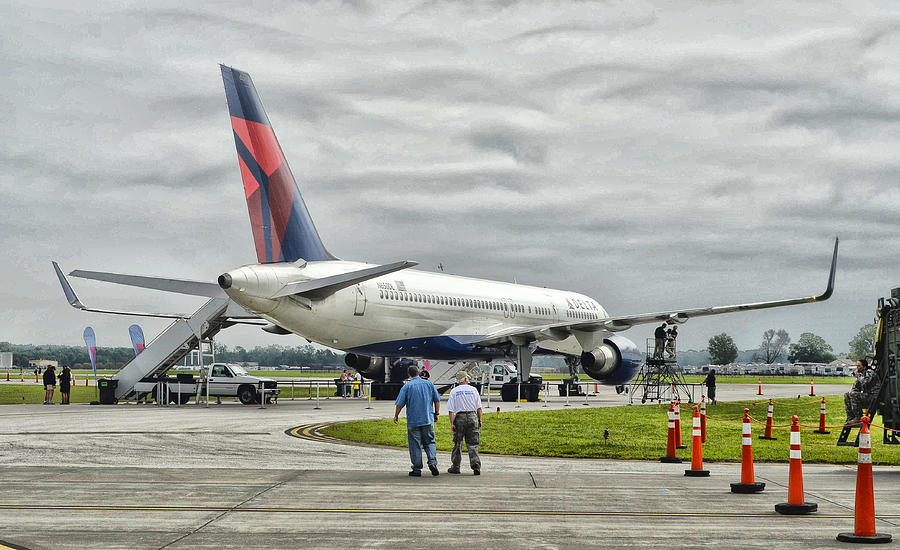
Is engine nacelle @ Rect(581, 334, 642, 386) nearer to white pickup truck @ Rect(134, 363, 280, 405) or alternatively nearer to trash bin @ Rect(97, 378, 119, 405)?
white pickup truck @ Rect(134, 363, 280, 405)

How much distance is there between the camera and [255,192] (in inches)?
1194

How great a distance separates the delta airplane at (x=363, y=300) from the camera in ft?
97.0

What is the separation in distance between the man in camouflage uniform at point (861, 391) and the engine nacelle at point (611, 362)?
22378 mm

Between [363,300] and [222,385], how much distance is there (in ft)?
27.5

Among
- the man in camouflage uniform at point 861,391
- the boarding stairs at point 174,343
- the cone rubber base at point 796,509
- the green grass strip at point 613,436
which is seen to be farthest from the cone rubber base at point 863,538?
the boarding stairs at point 174,343

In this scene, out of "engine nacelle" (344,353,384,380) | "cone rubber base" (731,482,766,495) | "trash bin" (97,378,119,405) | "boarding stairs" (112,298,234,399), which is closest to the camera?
"cone rubber base" (731,482,766,495)

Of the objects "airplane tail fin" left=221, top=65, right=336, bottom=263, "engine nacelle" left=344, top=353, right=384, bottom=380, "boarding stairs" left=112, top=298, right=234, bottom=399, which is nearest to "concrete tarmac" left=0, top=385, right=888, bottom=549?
"airplane tail fin" left=221, top=65, right=336, bottom=263

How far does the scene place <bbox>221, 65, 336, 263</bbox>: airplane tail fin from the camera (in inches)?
1182

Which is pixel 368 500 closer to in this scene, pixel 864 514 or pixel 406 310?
pixel 864 514

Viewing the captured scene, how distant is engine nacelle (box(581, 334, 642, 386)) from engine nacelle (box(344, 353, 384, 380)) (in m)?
8.91

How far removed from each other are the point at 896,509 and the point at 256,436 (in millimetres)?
14127

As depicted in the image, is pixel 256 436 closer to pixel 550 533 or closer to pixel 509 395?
pixel 550 533

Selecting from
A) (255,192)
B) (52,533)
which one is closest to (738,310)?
(255,192)

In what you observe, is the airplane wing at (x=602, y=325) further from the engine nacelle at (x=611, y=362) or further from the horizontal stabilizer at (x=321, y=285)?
the horizontal stabilizer at (x=321, y=285)
